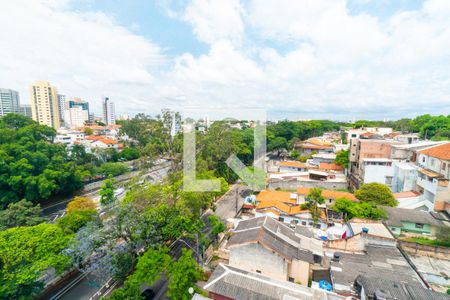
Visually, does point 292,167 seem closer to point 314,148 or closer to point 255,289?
point 314,148

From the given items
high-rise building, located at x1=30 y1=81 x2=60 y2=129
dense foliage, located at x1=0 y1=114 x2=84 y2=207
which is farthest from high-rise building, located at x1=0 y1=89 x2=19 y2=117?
dense foliage, located at x1=0 y1=114 x2=84 y2=207

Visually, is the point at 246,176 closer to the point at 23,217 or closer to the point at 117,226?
the point at 117,226

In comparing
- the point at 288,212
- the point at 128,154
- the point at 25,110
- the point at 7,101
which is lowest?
the point at 288,212

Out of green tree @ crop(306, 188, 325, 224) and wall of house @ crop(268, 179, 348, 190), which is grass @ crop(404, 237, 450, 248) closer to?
green tree @ crop(306, 188, 325, 224)

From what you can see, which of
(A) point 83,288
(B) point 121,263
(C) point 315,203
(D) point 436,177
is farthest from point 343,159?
(A) point 83,288

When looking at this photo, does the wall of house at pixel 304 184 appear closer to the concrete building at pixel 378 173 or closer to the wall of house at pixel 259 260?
the concrete building at pixel 378 173
